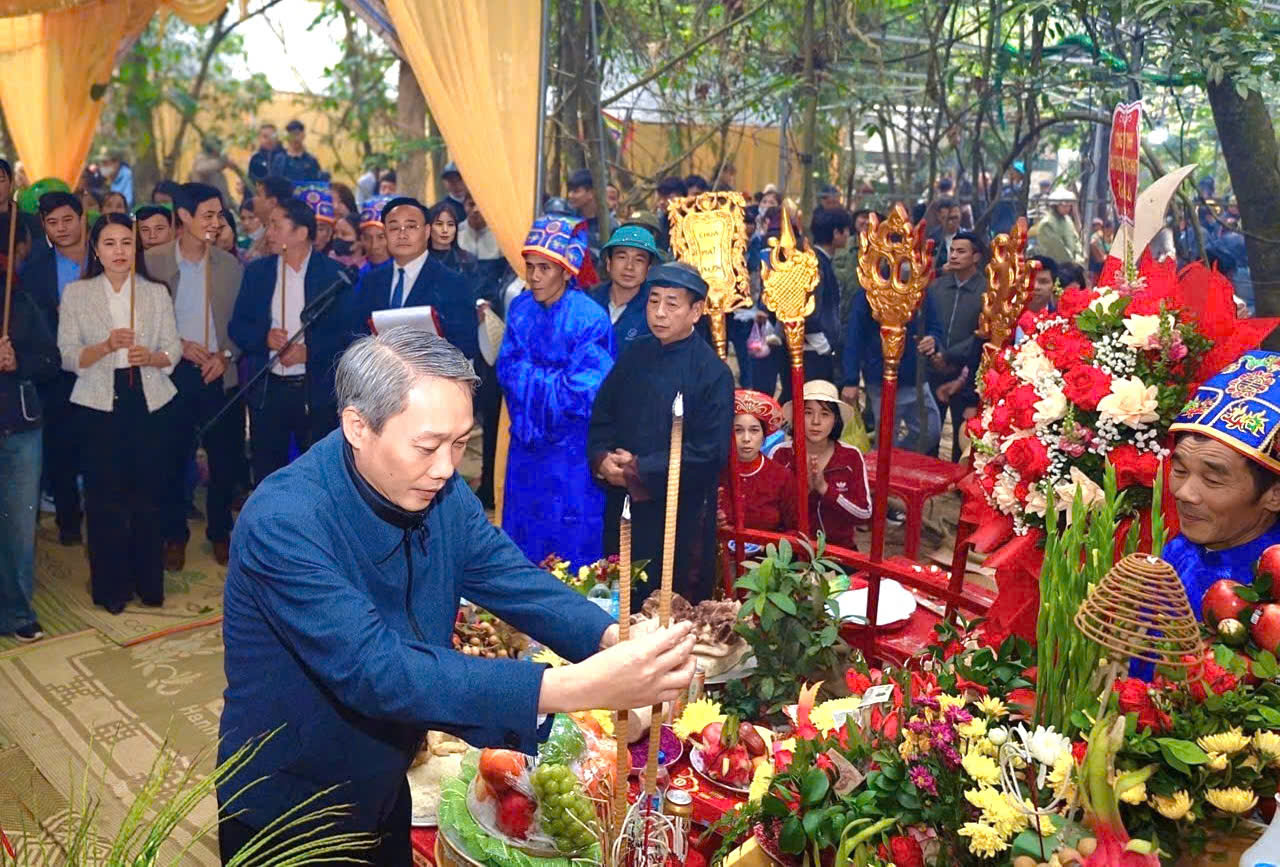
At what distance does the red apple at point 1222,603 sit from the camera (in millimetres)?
1946

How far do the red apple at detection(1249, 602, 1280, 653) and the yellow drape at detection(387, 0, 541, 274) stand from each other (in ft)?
11.8

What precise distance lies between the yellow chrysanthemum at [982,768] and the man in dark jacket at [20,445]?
3936mm

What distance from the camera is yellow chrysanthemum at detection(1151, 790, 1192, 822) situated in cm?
168

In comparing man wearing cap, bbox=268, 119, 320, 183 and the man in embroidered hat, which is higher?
man wearing cap, bbox=268, 119, 320, 183

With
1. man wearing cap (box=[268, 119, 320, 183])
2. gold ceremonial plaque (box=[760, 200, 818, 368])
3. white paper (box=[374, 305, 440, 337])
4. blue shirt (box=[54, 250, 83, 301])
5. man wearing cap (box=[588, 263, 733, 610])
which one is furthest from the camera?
man wearing cap (box=[268, 119, 320, 183])

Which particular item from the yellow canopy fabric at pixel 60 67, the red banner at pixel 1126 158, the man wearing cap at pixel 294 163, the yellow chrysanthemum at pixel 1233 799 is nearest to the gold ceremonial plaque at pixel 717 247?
the red banner at pixel 1126 158

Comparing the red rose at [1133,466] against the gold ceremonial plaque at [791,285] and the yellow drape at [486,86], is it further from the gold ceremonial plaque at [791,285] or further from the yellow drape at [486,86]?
the yellow drape at [486,86]

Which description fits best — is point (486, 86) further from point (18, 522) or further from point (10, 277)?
point (18, 522)

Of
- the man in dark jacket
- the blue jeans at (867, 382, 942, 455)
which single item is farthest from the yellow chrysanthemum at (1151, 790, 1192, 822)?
the blue jeans at (867, 382, 942, 455)

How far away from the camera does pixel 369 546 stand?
1927mm

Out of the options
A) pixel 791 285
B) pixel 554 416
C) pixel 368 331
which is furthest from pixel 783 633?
pixel 368 331

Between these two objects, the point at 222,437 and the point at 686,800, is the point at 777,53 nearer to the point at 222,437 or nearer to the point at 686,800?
the point at 222,437

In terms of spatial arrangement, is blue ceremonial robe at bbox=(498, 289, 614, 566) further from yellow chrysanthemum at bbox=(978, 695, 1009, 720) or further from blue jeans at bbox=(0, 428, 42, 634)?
yellow chrysanthemum at bbox=(978, 695, 1009, 720)

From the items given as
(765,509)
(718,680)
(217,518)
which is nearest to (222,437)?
(217,518)
